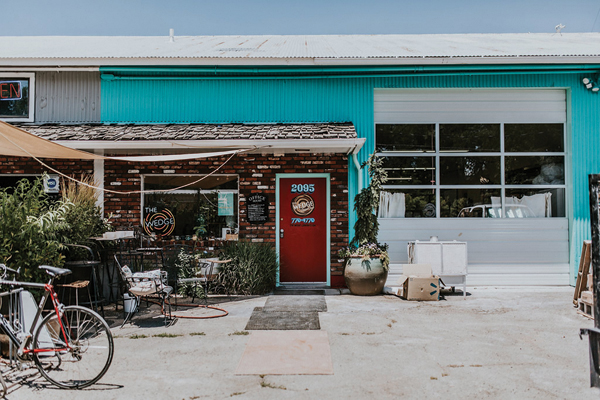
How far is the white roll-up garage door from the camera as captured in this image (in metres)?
9.23

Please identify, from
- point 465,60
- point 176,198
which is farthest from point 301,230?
point 465,60

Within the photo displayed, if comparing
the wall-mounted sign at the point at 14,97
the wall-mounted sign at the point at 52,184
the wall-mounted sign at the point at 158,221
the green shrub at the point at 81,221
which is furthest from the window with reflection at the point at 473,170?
the wall-mounted sign at the point at 14,97

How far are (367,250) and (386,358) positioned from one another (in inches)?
132

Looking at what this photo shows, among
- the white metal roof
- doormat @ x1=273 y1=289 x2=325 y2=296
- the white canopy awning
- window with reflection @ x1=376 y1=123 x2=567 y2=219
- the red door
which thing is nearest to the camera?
the white canopy awning

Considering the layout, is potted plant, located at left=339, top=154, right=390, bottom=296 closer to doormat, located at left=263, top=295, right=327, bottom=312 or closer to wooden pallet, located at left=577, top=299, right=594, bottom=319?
doormat, located at left=263, top=295, right=327, bottom=312

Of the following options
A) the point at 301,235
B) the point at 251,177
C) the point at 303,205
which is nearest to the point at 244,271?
the point at 301,235

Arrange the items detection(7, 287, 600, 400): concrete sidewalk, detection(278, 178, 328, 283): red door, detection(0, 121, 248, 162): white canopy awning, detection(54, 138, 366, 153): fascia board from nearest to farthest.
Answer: detection(7, 287, 600, 400): concrete sidewalk
detection(0, 121, 248, 162): white canopy awning
detection(54, 138, 366, 153): fascia board
detection(278, 178, 328, 283): red door

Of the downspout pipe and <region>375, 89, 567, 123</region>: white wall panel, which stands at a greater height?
<region>375, 89, 567, 123</region>: white wall panel

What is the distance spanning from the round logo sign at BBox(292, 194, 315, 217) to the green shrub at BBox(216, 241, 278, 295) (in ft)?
4.08

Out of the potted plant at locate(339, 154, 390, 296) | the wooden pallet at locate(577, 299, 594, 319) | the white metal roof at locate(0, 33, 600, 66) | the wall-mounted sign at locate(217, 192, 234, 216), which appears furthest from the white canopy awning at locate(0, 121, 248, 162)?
the wooden pallet at locate(577, 299, 594, 319)

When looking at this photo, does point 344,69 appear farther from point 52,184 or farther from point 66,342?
point 66,342

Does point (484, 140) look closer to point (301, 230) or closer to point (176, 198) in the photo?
point (301, 230)

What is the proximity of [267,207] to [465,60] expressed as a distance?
4.85 metres

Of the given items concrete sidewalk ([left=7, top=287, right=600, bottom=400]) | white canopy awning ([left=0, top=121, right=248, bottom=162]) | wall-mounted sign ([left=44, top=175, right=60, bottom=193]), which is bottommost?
concrete sidewalk ([left=7, top=287, right=600, bottom=400])
